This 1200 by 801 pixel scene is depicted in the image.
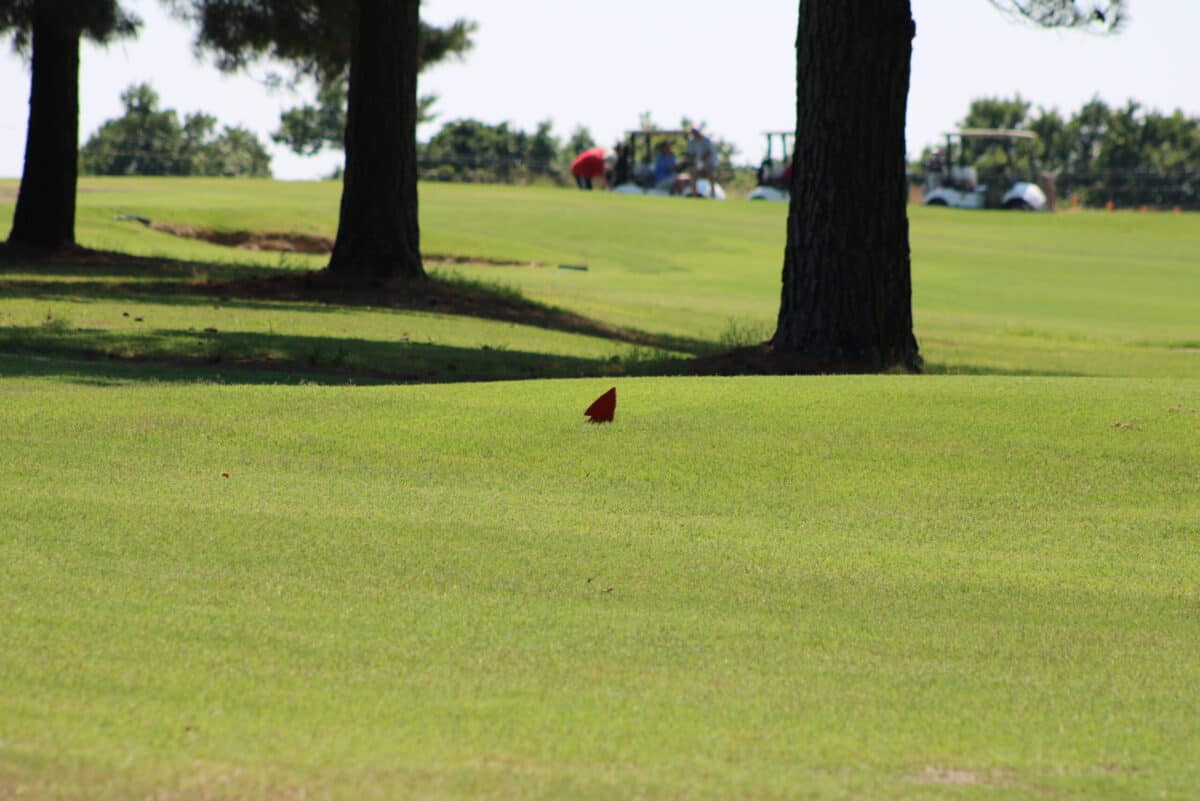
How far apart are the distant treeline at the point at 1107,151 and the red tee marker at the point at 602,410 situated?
69974 mm

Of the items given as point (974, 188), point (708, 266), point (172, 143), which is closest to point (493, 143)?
point (172, 143)

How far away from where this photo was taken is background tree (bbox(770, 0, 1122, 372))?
1314 cm

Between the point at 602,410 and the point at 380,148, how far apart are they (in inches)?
417

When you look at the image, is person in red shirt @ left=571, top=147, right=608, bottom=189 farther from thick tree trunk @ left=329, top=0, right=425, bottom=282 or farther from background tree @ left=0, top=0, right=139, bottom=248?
thick tree trunk @ left=329, top=0, right=425, bottom=282

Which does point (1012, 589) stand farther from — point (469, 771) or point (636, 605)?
point (469, 771)

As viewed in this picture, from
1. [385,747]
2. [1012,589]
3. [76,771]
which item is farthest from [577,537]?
[76,771]

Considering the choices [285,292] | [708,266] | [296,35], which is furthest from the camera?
[708,266]

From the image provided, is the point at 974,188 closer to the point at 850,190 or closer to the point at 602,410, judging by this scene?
the point at 850,190

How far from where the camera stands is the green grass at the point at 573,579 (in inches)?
164

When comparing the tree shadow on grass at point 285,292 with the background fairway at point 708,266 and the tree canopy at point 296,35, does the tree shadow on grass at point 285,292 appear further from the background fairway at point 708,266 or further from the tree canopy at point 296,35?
the tree canopy at point 296,35

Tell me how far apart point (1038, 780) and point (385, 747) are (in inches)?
65.6

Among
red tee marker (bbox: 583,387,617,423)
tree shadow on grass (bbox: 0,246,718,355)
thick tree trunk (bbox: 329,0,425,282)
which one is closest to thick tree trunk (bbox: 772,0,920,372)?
tree shadow on grass (bbox: 0,246,718,355)

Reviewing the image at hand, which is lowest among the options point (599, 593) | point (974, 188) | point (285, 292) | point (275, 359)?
point (599, 593)

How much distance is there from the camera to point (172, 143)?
109m
